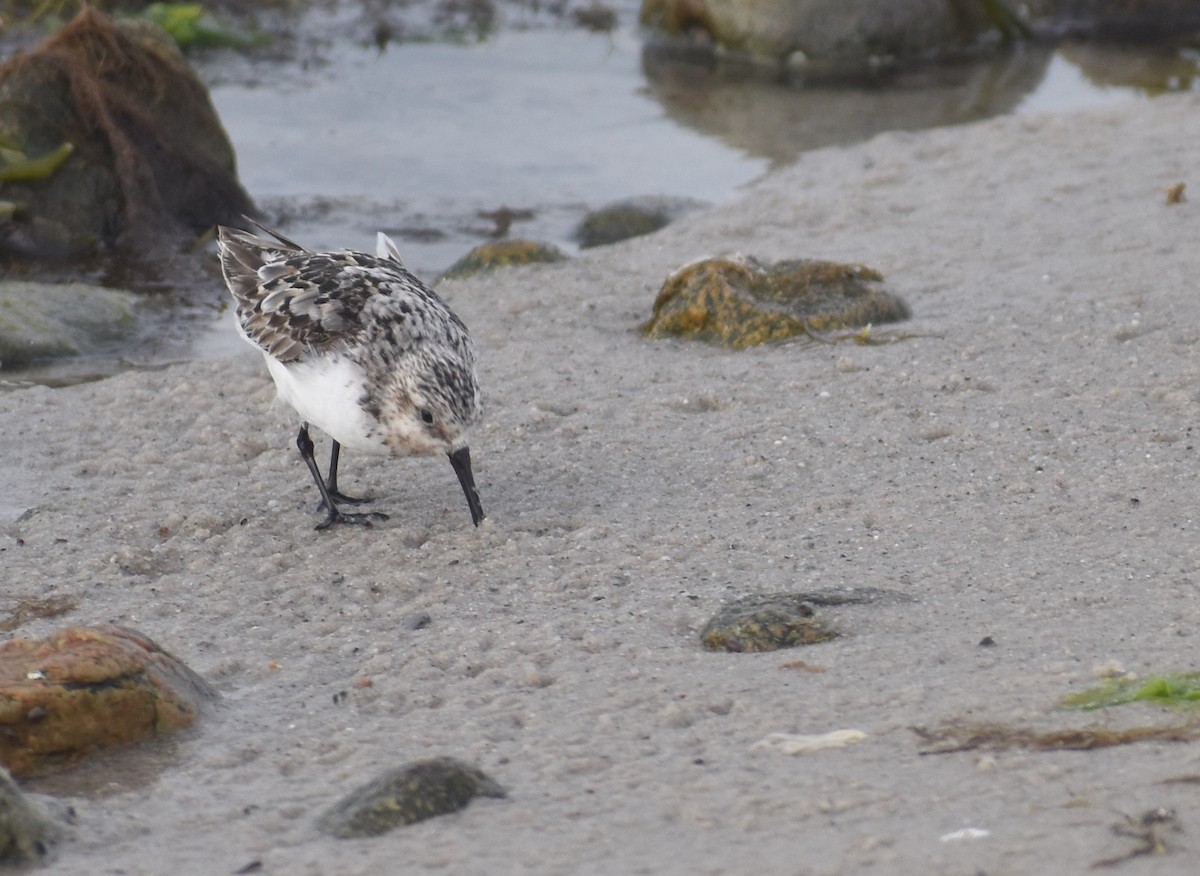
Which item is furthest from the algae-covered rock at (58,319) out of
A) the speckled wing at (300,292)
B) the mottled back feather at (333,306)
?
the mottled back feather at (333,306)

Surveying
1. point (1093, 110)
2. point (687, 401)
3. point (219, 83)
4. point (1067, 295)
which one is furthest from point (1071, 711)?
point (219, 83)

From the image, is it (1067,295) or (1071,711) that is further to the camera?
(1067,295)

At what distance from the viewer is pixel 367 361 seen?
17.6ft

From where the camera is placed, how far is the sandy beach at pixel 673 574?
338 centimetres

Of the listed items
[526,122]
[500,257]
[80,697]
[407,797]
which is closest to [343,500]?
[80,697]

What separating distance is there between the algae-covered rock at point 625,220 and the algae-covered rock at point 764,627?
6.10 meters

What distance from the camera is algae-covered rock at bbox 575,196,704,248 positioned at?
10391 mm

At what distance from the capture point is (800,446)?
612 centimetres

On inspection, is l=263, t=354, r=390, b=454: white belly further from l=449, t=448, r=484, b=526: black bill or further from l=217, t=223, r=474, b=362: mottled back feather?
l=449, t=448, r=484, b=526: black bill

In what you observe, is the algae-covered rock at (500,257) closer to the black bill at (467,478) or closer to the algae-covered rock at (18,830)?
the black bill at (467,478)

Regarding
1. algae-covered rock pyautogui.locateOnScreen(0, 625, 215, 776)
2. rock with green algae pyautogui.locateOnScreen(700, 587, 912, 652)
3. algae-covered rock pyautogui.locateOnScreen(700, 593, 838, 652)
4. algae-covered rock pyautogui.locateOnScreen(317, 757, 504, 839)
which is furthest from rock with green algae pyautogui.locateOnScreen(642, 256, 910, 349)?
algae-covered rock pyautogui.locateOnScreen(317, 757, 504, 839)

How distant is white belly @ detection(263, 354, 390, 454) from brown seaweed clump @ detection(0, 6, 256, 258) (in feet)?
17.0

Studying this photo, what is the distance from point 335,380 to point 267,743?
1712mm

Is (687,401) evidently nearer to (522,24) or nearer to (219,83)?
(219,83)
